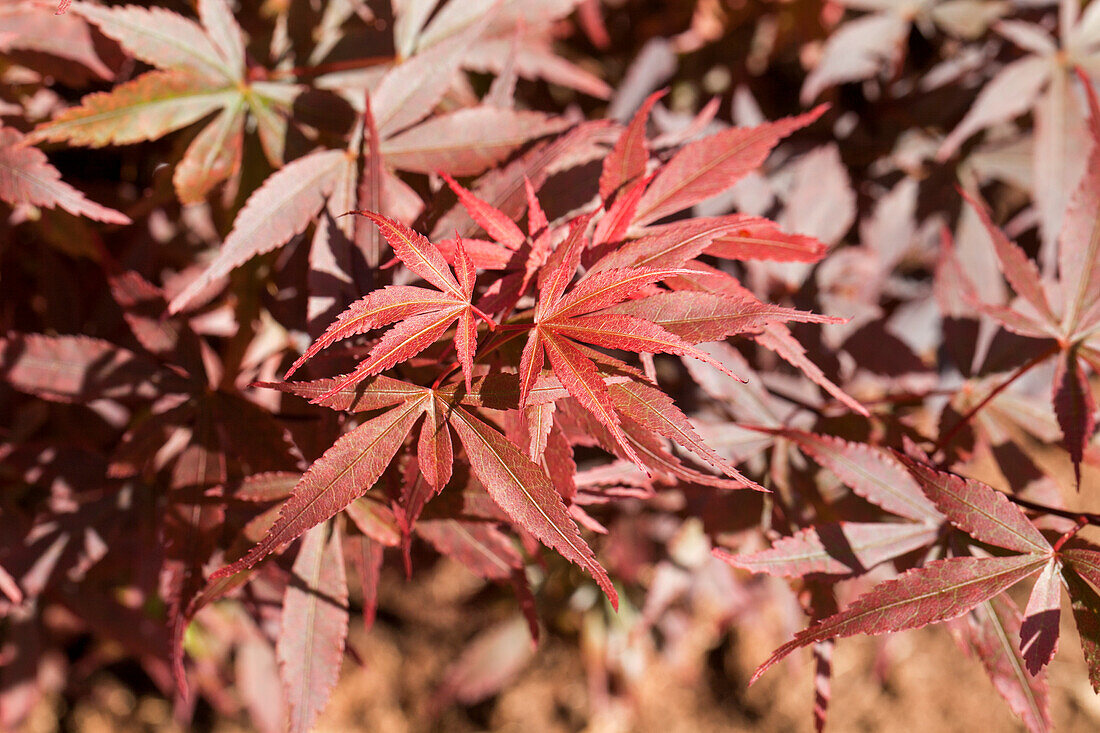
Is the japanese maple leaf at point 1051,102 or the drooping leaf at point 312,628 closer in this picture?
the drooping leaf at point 312,628

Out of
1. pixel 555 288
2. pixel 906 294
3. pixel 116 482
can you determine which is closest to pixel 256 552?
pixel 555 288

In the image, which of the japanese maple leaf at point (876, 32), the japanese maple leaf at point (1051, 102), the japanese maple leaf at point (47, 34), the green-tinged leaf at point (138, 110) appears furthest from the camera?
the japanese maple leaf at point (876, 32)

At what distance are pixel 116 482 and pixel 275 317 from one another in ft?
1.16

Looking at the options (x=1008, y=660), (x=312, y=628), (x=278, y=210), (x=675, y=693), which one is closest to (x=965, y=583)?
(x=1008, y=660)

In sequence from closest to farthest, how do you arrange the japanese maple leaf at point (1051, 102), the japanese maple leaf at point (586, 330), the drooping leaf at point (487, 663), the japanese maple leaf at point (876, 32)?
the japanese maple leaf at point (586, 330) < the japanese maple leaf at point (1051, 102) < the japanese maple leaf at point (876, 32) < the drooping leaf at point (487, 663)

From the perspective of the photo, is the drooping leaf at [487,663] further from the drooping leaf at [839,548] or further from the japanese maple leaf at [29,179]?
the japanese maple leaf at [29,179]

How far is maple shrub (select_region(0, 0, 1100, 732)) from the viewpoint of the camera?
0.65m

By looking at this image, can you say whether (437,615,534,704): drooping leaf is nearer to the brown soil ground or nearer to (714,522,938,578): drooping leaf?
the brown soil ground

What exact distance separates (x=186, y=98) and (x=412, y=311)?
495mm

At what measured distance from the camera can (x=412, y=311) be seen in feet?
2.07

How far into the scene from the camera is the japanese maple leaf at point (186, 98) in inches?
32.4

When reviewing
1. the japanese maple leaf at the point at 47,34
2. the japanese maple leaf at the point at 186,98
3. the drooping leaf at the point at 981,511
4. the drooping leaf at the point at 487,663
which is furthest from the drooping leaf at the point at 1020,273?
the drooping leaf at the point at 487,663

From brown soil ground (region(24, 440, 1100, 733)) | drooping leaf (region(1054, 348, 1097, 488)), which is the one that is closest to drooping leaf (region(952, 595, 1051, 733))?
drooping leaf (region(1054, 348, 1097, 488))

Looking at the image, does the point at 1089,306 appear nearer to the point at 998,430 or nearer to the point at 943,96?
the point at 998,430
